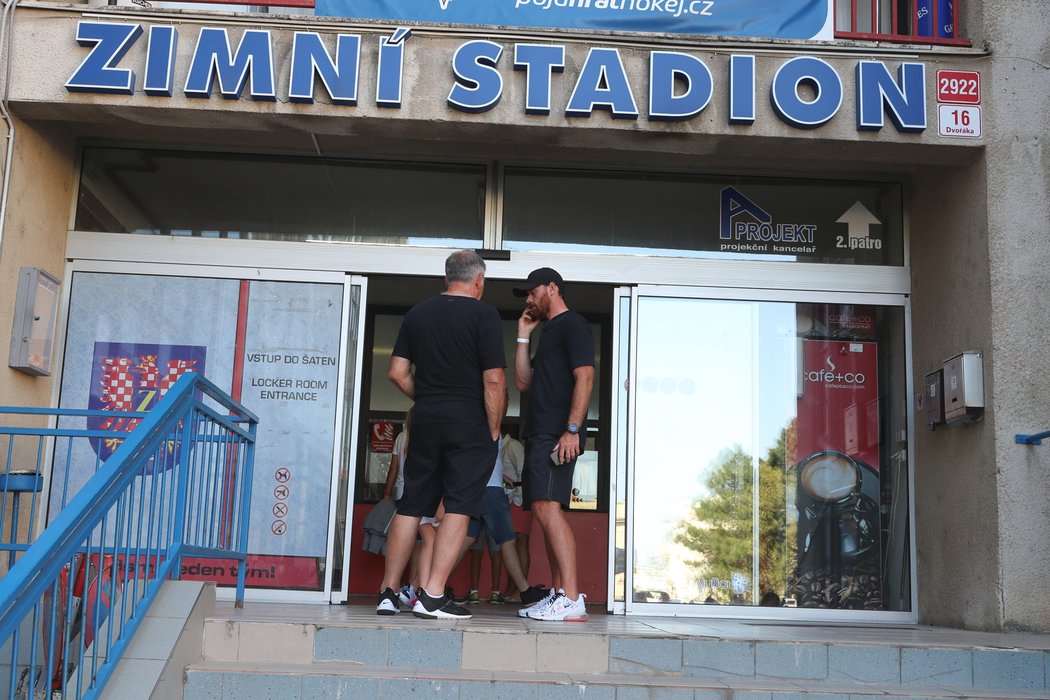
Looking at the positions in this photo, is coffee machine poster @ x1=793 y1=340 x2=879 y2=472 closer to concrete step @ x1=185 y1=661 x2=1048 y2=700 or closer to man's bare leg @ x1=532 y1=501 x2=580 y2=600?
man's bare leg @ x1=532 y1=501 x2=580 y2=600

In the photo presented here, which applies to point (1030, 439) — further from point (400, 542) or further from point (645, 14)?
point (400, 542)

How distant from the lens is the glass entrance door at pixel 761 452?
6512 mm

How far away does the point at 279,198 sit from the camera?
271 inches

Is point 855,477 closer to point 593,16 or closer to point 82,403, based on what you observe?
point 593,16

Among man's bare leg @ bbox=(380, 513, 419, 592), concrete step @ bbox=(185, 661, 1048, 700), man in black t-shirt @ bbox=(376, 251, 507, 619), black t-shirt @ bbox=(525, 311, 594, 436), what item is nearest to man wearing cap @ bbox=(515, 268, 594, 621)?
black t-shirt @ bbox=(525, 311, 594, 436)

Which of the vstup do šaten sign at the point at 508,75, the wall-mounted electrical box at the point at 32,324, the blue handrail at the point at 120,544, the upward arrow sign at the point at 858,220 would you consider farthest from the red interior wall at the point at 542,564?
the vstup do šaten sign at the point at 508,75

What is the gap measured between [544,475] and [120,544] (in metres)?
2.00

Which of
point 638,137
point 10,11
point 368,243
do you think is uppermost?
point 10,11

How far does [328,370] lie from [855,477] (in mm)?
3385

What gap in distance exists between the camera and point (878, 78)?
5941 mm

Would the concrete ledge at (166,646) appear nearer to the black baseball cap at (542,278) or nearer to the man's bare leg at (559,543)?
the man's bare leg at (559,543)

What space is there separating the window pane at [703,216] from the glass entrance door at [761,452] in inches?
13.4

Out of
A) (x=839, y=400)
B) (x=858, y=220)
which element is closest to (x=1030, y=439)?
(x=839, y=400)

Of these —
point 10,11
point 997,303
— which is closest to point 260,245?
point 10,11
